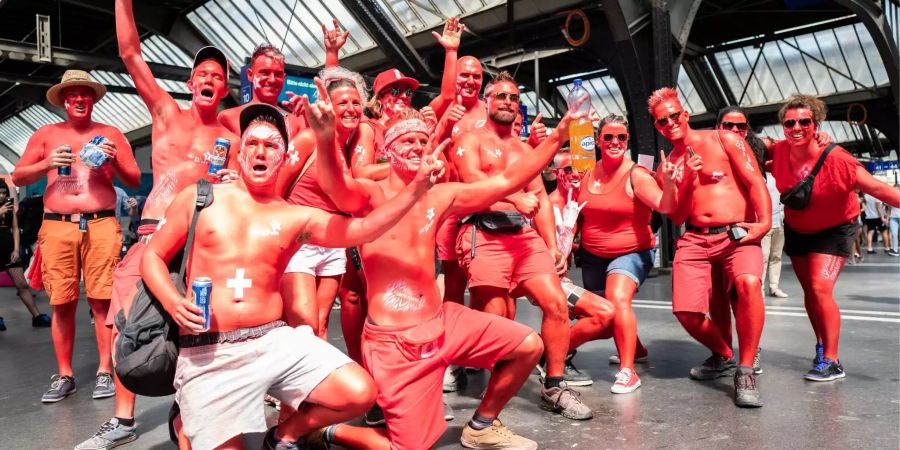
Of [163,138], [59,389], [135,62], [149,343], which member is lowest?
[59,389]

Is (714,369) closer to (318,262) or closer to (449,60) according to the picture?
(318,262)

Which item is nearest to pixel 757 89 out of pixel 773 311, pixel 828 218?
pixel 773 311

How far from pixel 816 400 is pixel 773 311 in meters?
3.57

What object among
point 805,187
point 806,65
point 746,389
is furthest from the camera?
point 806,65

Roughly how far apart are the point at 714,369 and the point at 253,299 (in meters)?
3.25

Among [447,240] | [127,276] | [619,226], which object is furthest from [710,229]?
[127,276]

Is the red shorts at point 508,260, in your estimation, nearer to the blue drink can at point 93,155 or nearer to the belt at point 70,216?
the blue drink can at point 93,155

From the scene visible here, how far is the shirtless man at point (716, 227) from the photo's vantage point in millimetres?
4008

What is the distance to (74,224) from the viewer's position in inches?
168

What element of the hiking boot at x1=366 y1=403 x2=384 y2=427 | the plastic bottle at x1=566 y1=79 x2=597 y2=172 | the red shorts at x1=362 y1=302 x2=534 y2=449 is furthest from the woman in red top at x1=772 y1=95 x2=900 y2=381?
the hiking boot at x1=366 y1=403 x2=384 y2=427

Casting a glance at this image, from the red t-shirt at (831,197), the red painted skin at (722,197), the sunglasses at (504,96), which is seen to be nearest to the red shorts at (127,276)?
the sunglasses at (504,96)

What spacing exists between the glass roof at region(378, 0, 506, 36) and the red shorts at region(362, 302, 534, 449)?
1340 centimetres

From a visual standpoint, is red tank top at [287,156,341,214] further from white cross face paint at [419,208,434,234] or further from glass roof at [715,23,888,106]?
glass roof at [715,23,888,106]

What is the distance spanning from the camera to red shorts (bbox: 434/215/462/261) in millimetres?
4500
